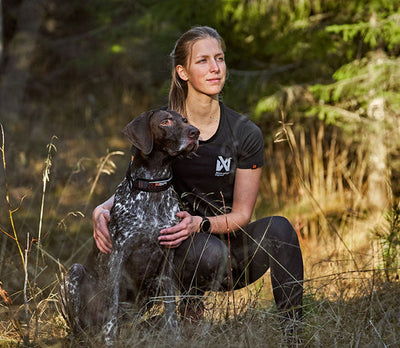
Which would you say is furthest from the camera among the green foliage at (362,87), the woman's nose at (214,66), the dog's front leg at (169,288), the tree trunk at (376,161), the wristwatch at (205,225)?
the tree trunk at (376,161)

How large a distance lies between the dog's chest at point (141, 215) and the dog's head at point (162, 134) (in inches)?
9.9

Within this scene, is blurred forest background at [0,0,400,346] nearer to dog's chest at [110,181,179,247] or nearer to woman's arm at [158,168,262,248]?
dog's chest at [110,181,179,247]

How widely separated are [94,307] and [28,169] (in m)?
3.90

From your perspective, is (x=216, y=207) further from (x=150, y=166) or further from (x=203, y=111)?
(x=203, y=111)

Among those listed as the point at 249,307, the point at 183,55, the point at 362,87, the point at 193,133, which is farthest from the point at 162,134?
the point at 362,87

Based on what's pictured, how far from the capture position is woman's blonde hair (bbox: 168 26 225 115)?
3.20 m

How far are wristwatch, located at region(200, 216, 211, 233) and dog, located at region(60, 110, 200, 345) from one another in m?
0.17

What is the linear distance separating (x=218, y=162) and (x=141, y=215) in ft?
1.95

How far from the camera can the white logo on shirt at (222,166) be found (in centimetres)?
312

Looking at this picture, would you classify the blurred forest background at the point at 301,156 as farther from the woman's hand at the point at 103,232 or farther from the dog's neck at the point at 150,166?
the dog's neck at the point at 150,166

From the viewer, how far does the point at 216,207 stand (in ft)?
9.83

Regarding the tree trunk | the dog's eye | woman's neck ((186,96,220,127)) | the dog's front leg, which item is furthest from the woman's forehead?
the tree trunk

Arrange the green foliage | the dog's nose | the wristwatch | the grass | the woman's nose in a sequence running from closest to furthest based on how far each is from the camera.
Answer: the grass < the dog's nose < the wristwatch < the woman's nose < the green foliage

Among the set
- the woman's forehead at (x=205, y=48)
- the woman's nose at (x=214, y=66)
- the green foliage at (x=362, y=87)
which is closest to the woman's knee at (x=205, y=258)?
the woman's nose at (x=214, y=66)
